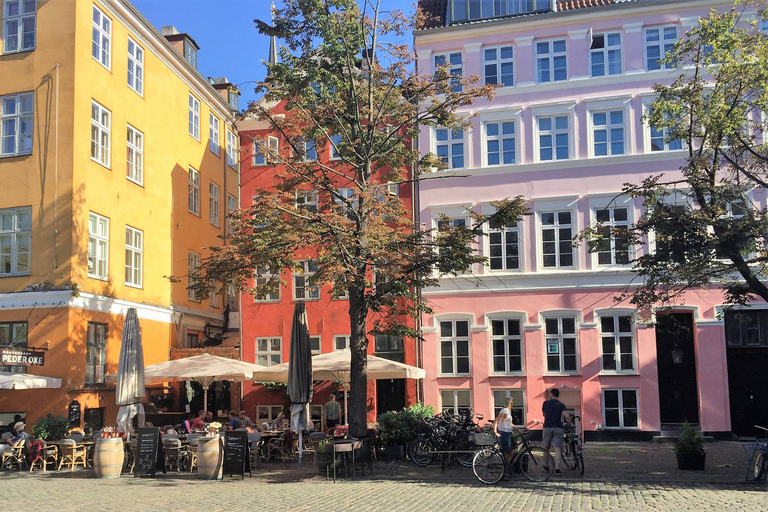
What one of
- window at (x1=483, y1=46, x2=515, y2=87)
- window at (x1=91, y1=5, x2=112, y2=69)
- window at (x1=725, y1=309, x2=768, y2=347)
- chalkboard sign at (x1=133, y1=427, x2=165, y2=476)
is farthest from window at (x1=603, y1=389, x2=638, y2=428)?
window at (x1=91, y1=5, x2=112, y2=69)

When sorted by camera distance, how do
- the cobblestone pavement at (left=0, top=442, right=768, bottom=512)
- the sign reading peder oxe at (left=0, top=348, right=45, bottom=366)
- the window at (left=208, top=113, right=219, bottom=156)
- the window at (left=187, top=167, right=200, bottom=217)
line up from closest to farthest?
the cobblestone pavement at (left=0, top=442, right=768, bottom=512) < the sign reading peder oxe at (left=0, top=348, right=45, bottom=366) < the window at (left=187, top=167, right=200, bottom=217) < the window at (left=208, top=113, right=219, bottom=156)

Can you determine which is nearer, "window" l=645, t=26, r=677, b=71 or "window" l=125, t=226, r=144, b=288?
"window" l=645, t=26, r=677, b=71

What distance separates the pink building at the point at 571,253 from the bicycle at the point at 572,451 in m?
7.41

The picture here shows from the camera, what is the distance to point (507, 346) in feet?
78.9

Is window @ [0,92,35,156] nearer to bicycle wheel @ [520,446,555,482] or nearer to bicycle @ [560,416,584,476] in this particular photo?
bicycle wheel @ [520,446,555,482]

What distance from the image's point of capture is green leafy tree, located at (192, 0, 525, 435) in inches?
659

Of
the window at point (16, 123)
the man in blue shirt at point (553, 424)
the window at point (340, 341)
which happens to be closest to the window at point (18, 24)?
the window at point (16, 123)

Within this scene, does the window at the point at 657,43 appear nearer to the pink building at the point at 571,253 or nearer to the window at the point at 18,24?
the pink building at the point at 571,253

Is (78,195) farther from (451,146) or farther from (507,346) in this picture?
(507,346)

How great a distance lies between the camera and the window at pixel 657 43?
2406 centimetres

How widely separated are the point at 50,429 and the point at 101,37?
12368 millimetres

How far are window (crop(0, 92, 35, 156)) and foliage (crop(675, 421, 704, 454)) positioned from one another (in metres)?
19.0

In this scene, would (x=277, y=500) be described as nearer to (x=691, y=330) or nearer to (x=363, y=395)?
(x=363, y=395)

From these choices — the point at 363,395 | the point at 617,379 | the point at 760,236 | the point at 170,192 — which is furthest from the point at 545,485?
the point at 170,192
